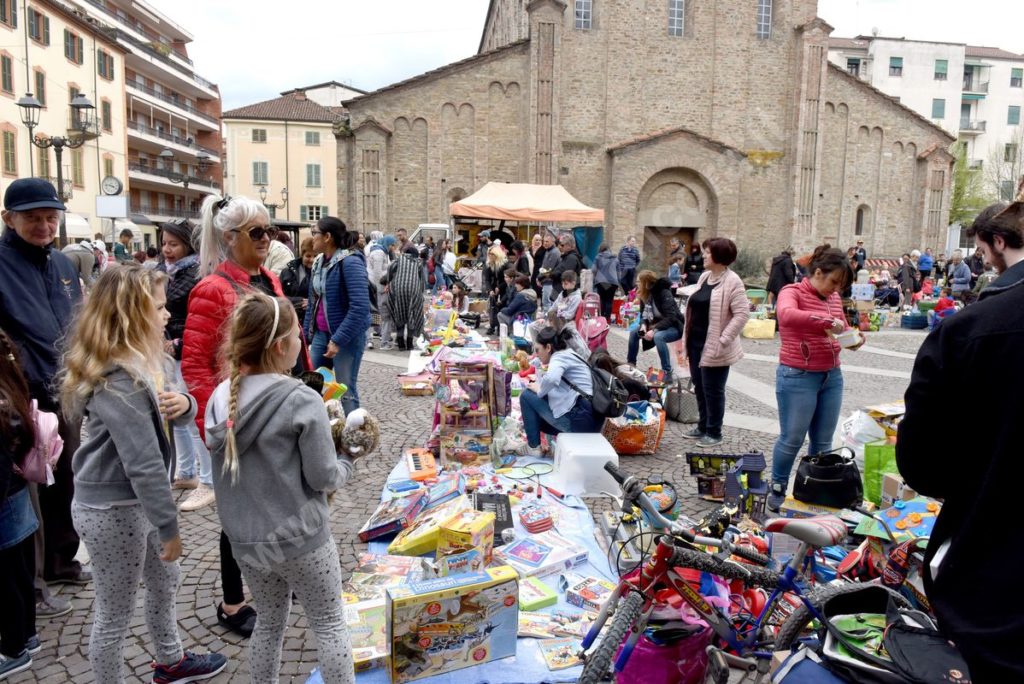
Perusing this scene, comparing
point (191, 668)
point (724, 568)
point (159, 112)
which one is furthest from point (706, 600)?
point (159, 112)

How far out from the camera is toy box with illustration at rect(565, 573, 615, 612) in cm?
377

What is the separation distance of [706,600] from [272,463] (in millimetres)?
1886

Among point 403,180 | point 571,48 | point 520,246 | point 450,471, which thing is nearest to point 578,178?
point 571,48

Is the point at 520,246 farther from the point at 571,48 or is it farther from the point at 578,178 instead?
the point at 571,48

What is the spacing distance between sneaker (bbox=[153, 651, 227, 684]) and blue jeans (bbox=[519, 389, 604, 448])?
3.33 m

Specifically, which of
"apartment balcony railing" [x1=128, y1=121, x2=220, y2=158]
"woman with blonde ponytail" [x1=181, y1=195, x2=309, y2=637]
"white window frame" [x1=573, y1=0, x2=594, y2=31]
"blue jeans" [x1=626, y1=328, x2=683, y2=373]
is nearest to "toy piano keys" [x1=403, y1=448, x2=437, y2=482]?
"woman with blonde ponytail" [x1=181, y1=195, x2=309, y2=637]

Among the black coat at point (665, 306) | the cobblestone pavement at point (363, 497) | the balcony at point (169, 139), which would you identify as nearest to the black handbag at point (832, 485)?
the cobblestone pavement at point (363, 497)

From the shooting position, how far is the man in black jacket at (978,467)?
159 cm

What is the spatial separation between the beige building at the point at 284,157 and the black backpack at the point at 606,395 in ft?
162

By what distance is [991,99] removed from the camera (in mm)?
55844

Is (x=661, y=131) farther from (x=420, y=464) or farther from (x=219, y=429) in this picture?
(x=219, y=429)

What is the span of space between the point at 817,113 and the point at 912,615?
1196 inches

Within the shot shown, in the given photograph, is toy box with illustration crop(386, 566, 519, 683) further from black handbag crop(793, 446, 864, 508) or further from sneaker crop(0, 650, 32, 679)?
black handbag crop(793, 446, 864, 508)

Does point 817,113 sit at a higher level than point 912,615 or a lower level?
higher
